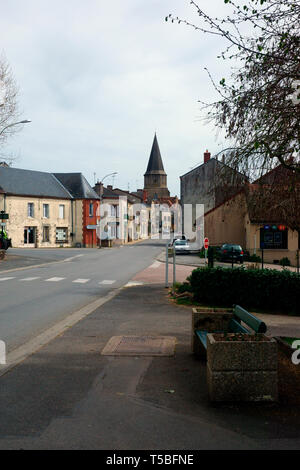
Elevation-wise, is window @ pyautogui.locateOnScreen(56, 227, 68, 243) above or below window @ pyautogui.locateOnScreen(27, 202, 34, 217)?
below

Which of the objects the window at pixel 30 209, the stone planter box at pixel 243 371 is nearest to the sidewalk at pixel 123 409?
the stone planter box at pixel 243 371

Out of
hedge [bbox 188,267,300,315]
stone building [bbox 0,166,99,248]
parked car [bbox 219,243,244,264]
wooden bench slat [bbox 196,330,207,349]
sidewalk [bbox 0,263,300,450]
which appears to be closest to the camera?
sidewalk [bbox 0,263,300,450]

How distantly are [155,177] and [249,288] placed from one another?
13328 cm

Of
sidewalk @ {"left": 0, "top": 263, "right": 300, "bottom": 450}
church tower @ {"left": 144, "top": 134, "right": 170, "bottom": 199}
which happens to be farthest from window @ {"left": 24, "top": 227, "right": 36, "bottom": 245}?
church tower @ {"left": 144, "top": 134, "right": 170, "bottom": 199}

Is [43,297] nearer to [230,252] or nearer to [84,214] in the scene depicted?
[230,252]

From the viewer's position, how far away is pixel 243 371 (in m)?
5.22

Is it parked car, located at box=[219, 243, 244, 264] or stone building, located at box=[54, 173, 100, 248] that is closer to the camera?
parked car, located at box=[219, 243, 244, 264]

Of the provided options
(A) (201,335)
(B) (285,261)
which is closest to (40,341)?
(A) (201,335)

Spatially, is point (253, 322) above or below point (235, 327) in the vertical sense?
above

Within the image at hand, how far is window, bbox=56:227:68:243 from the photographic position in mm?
61031

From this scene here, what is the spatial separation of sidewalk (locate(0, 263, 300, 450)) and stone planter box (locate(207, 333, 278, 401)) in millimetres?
139

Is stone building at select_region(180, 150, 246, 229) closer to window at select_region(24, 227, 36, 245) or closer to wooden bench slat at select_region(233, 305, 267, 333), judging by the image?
wooden bench slat at select_region(233, 305, 267, 333)

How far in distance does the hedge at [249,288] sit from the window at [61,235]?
1939 inches

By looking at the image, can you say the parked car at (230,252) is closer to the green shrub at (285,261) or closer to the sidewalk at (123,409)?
the green shrub at (285,261)
